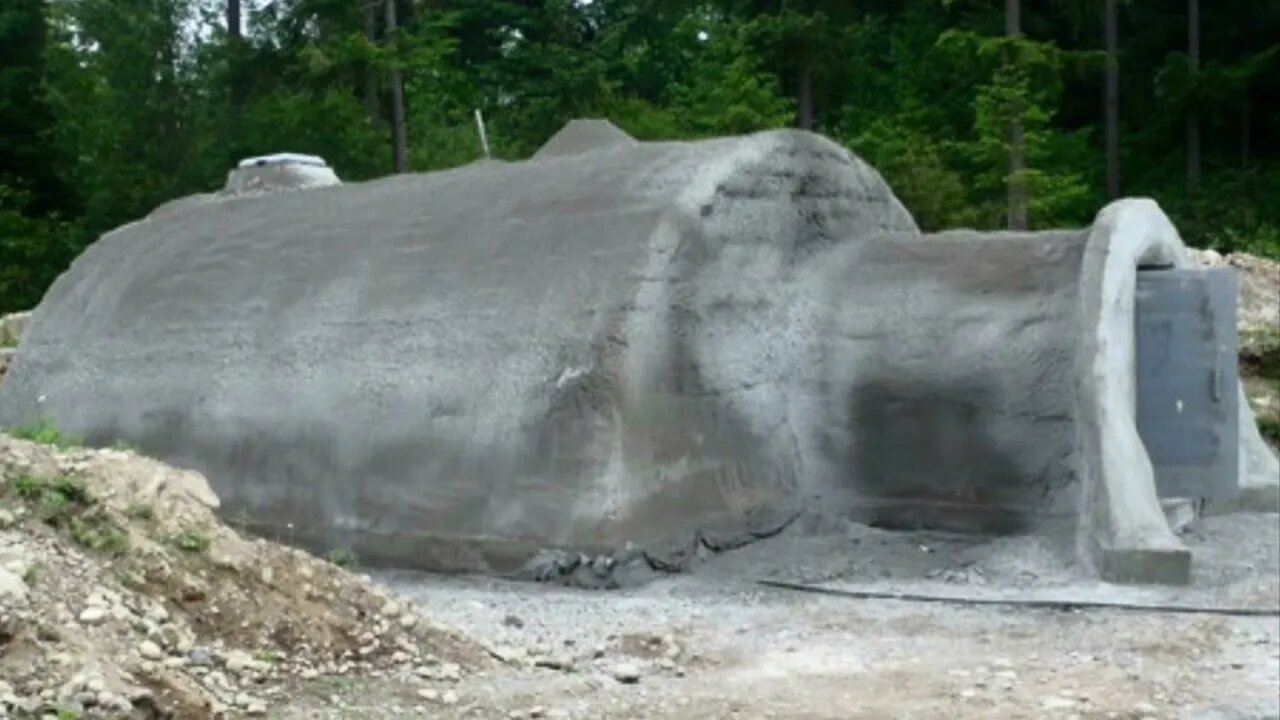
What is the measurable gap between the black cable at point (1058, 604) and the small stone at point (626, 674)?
2.08 m

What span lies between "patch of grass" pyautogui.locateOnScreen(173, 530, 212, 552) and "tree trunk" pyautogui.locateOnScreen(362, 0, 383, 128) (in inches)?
716

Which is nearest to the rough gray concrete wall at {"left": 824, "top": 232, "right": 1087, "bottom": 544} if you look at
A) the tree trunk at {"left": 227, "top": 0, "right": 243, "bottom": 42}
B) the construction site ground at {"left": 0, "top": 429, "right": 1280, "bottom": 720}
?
A: the construction site ground at {"left": 0, "top": 429, "right": 1280, "bottom": 720}

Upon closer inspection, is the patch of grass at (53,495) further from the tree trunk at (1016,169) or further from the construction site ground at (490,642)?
the tree trunk at (1016,169)

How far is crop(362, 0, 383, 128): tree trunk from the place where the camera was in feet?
82.0

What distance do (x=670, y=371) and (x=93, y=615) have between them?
4.38m

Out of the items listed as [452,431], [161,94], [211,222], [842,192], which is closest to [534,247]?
[452,431]

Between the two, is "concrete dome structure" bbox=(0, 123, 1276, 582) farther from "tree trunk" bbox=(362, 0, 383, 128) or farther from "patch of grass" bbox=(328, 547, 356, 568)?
"tree trunk" bbox=(362, 0, 383, 128)

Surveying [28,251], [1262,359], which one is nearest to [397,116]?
[28,251]

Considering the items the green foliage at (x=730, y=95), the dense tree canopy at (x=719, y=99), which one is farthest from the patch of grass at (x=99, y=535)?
the green foliage at (x=730, y=95)

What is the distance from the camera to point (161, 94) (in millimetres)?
25203

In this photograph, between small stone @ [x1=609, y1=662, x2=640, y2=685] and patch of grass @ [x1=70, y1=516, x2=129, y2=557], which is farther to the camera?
small stone @ [x1=609, y1=662, x2=640, y2=685]

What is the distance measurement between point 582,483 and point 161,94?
17.7m

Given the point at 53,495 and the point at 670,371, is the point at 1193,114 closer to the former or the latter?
the point at 670,371

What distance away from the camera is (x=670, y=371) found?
9.88 meters
